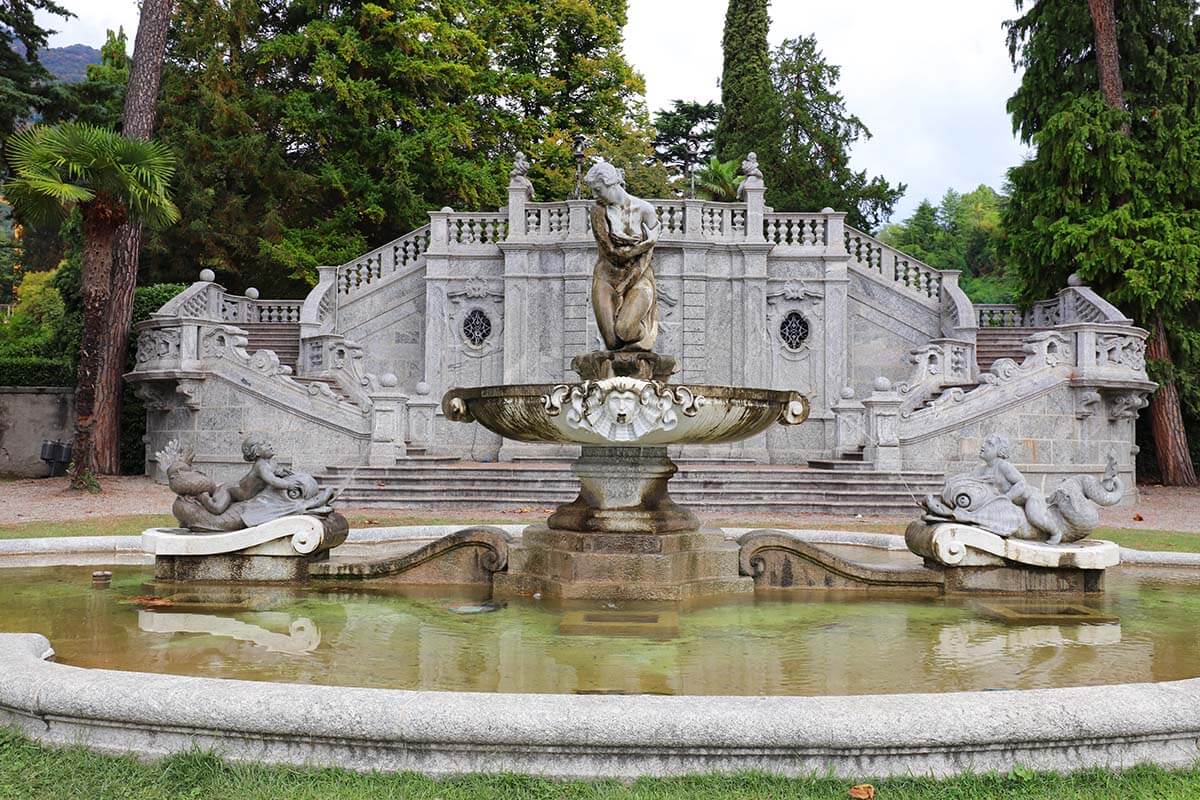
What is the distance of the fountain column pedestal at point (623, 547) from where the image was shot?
704 cm

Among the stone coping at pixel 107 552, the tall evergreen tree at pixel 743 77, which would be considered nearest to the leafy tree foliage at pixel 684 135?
the tall evergreen tree at pixel 743 77

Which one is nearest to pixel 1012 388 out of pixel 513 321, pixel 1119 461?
pixel 1119 461

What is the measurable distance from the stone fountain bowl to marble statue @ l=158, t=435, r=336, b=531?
1525 millimetres

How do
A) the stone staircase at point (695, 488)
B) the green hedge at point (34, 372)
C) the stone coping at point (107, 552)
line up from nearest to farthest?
the stone coping at point (107, 552) → the stone staircase at point (695, 488) → the green hedge at point (34, 372)

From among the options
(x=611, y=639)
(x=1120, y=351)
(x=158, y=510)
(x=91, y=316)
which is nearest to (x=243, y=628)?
(x=611, y=639)

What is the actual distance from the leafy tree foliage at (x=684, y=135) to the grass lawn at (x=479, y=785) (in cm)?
4608

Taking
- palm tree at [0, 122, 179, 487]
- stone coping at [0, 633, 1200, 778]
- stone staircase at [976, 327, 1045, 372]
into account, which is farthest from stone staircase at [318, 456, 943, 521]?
stone coping at [0, 633, 1200, 778]

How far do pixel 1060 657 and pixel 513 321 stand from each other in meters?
20.0

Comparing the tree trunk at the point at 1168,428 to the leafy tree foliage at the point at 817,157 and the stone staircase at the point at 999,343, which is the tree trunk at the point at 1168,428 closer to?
the stone staircase at the point at 999,343

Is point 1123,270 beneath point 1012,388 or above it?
above

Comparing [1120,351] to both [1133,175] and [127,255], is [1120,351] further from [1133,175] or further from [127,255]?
[127,255]

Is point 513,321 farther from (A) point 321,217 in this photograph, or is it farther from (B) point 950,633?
(B) point 950,633

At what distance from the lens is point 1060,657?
547 centimetres

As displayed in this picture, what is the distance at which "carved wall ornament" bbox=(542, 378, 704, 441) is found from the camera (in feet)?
22.5
